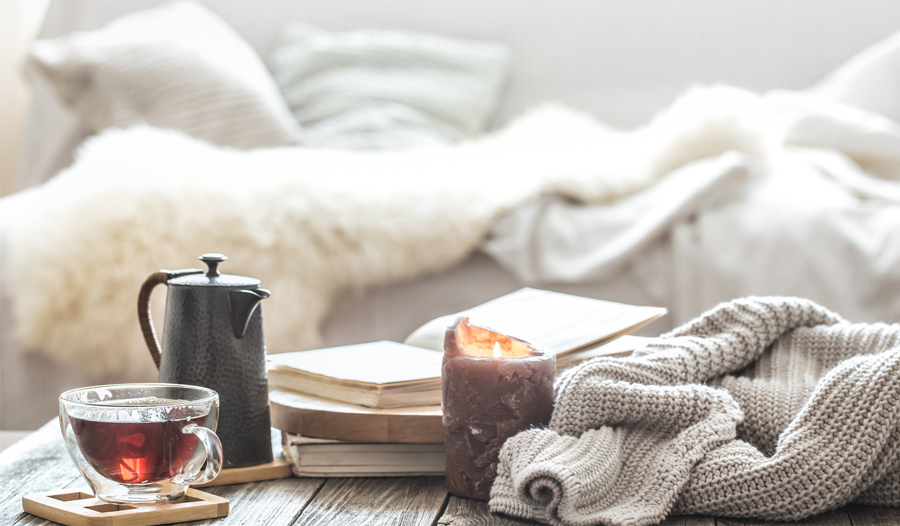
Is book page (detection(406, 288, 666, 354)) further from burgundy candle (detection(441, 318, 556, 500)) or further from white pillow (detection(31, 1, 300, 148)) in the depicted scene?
white pillow (detection(31, 1, 300, 148))

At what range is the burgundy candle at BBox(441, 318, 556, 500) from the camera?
1.80ft

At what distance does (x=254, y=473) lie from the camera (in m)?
0.62

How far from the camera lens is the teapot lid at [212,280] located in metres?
0.60

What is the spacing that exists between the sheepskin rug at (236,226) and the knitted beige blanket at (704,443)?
77 cm

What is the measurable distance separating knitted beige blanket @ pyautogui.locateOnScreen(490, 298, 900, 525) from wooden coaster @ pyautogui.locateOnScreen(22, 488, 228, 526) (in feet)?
0.58

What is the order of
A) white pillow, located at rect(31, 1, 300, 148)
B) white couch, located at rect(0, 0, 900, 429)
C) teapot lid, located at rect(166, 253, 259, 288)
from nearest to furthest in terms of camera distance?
teapot lid, located at rect(166, 253, 259, 288) → white pillow, located at rect(31, 1, 300, 148) → white couch, located at rect(0, 0, 900, 429)

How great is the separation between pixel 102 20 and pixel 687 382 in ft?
7.23

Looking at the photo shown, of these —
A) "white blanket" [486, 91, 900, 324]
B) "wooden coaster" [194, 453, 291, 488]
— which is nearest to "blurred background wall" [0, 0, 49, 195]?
"white blanket" [486, 91, 900, 324]

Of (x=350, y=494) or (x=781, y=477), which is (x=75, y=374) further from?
(x=781, y=477)

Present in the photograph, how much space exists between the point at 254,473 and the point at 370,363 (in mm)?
136

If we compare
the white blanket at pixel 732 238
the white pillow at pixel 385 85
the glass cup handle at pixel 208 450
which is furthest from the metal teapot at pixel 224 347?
the white pillow at pixel 385 85

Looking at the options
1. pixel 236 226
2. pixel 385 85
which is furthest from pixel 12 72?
pixel 236 226

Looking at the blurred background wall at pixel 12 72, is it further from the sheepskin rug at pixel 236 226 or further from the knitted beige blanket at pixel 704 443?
the knitted beige blanket at pixel 704 443

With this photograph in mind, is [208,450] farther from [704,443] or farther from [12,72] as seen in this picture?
[12,72]
